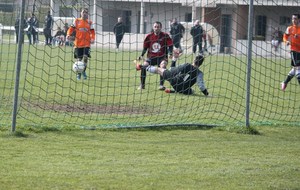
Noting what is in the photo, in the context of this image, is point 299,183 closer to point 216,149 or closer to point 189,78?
point 216,149

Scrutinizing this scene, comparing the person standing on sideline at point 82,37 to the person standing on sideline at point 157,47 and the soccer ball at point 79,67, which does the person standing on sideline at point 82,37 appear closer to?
the soccer ball at point 79,67

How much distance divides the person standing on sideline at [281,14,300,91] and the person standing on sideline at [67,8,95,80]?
5.28 meters

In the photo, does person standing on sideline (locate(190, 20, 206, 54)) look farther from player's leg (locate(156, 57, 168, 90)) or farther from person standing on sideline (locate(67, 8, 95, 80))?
person standing on sideline (locate(67, 8, 95, 80))

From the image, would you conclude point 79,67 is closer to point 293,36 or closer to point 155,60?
point 155,60

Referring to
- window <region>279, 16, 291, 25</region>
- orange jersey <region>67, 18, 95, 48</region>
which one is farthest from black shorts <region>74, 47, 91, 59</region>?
window <region>279, 16, 291, 25</region>

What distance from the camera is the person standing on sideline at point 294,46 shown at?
19.8 m

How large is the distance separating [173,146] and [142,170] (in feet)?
6.07

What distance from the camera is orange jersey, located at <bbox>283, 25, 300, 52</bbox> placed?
20216 millimetres

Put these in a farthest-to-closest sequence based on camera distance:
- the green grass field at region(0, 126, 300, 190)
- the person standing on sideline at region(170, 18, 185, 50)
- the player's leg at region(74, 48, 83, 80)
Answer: the person standing on sideline at region(170, 18, 185, 50) → the player's leg at region(74, 48, 83, 80) → the green grass field at region(0, 126, 300, 190)

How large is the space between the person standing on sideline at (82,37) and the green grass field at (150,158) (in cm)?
863

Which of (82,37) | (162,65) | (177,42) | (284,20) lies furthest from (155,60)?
(284,20)

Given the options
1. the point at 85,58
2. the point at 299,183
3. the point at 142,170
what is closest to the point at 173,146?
the point at 142,170

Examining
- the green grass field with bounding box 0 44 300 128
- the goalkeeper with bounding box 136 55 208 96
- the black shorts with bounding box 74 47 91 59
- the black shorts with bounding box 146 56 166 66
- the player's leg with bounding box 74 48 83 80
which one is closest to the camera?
the green grass field with bounding box 0 44 300 128

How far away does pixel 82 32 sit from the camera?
858 inches
